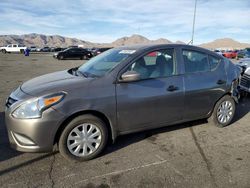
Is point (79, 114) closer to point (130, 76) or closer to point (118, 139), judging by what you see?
point (130, 76)

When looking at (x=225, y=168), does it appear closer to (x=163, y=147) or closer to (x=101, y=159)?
(x=163, y=147)

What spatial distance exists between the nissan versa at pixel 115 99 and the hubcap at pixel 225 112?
0.04m

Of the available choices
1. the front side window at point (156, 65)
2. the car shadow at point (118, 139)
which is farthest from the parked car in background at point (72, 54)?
the front side window at point (156, 65)

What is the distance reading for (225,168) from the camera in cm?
349

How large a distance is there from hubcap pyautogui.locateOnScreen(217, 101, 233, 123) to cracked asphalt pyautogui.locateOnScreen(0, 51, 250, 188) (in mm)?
443

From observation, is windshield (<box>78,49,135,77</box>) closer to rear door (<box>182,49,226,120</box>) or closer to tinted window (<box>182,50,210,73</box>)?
tinted window (<box>182,50,210,73</box>)

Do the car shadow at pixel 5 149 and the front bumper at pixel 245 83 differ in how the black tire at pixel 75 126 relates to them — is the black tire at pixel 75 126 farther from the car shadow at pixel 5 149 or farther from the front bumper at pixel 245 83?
the front bumper at pixel 245 83

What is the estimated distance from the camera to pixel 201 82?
4520 mm

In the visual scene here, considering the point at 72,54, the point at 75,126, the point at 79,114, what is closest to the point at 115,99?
the point at 79,114

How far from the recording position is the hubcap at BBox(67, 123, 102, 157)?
3551mm

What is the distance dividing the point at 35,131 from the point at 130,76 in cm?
153

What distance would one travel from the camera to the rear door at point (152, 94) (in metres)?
3.80

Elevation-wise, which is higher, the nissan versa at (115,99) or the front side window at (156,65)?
the front side window at (156,65)

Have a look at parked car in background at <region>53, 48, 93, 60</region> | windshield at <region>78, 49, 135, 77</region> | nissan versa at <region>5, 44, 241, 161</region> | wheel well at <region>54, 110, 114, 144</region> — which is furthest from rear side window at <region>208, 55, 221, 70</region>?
parked car in background at <region>53, 48, 93, 60</region>
